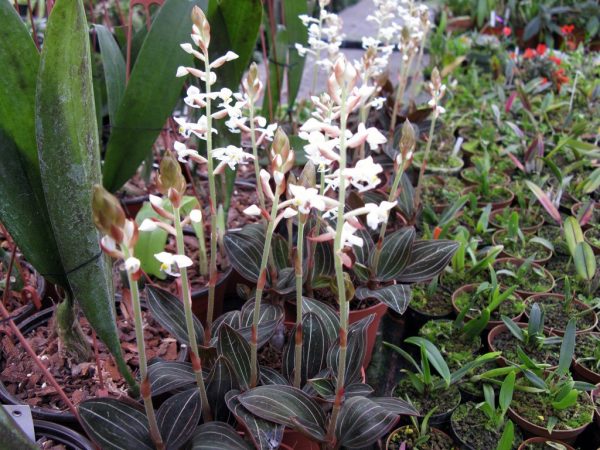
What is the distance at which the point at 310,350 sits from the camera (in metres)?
1.13

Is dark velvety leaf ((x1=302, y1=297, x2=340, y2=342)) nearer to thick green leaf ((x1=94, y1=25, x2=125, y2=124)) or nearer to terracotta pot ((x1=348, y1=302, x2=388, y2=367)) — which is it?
terracotta pot ((x1=348, y1=302, x2=388, y2=367))

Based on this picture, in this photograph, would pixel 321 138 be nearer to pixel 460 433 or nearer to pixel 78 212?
pixel 78 212

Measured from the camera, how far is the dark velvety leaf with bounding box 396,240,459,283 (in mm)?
1419

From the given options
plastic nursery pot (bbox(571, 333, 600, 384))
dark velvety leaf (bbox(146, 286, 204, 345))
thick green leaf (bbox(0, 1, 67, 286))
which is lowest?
plastic nursery pot (bbox(571, 333, 600, 384))

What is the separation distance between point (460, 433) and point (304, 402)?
0.45 meters

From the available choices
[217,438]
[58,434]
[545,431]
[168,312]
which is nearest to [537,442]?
[545,431]

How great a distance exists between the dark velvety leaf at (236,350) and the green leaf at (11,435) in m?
0.38

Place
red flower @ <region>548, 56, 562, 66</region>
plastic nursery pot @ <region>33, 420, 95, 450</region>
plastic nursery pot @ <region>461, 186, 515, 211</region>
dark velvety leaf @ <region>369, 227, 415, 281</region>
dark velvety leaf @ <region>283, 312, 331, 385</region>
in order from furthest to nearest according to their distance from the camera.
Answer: red flower @ <region>548, 56, 562, 66</region> < plastic nursery pot @ <region>461, 186, 515, 211</region> < dark velvety leaf @ <region>369, 227, 415, 281</region> < dark velvety leaf @ <region>283, 312, 331, 385</region> < plastic nursery pot @ <region>33, 420, 95, 450</region>

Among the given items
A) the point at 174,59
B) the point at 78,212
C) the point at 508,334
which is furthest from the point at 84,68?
the point at 508,334

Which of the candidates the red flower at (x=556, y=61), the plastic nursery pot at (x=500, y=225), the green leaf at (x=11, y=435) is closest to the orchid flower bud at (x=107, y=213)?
the green leaf at (x=11, y=435)

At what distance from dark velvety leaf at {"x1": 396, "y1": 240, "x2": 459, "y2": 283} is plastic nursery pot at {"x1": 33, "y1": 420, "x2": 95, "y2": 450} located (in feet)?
2.63

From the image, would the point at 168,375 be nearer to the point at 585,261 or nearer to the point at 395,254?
the point at 395,254

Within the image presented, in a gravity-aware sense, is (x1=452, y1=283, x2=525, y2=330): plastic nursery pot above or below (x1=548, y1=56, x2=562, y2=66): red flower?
below

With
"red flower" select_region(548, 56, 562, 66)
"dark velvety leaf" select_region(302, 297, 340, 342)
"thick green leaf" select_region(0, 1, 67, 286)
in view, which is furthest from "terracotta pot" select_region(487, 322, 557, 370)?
"red flower" select_region(548, 56, 562, 66)
